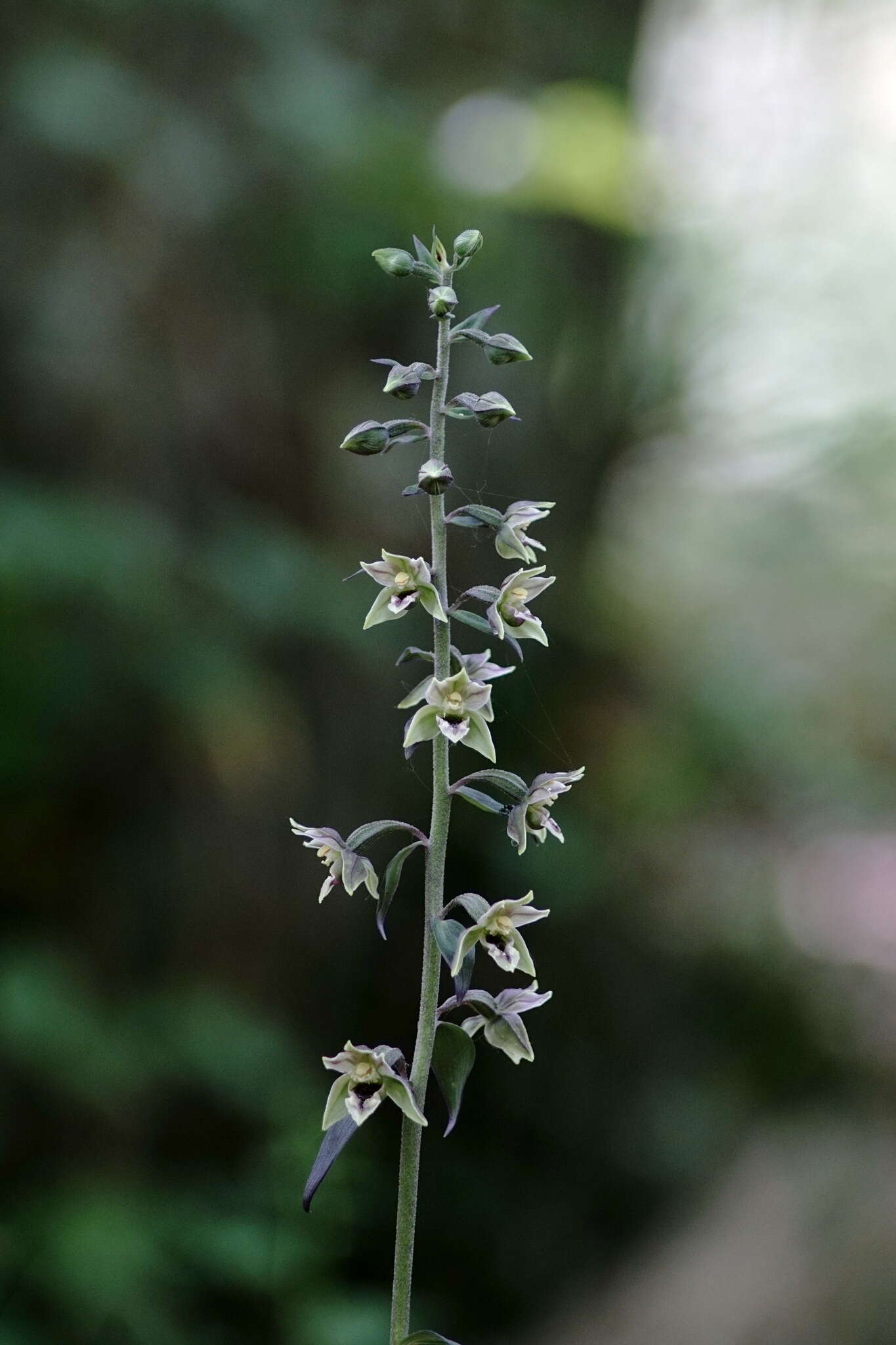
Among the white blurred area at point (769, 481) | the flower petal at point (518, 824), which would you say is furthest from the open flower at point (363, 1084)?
the white blurred area at point (769, 481)

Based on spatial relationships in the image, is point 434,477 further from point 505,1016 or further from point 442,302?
point 505,1016

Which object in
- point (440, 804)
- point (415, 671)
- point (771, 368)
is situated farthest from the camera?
point (771, 368)

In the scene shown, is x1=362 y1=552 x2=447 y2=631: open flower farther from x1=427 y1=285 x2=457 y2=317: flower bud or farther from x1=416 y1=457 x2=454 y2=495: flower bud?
x1=427 y1=285 x2=457 y2=317: flower bud

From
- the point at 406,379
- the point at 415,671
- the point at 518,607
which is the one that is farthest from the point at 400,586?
the point at 415,671

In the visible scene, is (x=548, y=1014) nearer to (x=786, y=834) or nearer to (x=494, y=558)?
(x=786, y=834)

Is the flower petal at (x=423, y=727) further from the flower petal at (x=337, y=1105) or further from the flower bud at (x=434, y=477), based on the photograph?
the flower petal at (x=337, y=1105)

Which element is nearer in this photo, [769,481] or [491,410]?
[491,410]

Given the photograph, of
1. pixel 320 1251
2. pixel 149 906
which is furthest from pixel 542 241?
pixel 320 1251
